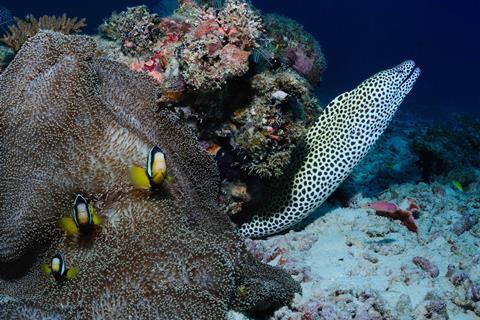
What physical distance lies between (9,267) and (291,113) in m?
3.46

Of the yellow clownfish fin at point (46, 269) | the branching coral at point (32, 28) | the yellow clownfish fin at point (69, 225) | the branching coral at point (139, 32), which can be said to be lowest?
the yellow clownfish fin at point (46, 269)

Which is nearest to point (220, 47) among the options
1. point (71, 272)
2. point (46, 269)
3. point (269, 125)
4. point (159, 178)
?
point (269, 125)

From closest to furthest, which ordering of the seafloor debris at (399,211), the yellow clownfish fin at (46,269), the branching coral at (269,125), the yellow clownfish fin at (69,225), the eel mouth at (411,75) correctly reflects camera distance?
the yellow clownfish fin at (69,225), the yellow clownfish fin at (46,269), the branching coral at (269,125), the seafloor debris at (399,211), the eel mouth at (411,75)

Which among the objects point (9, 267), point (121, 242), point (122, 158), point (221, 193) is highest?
point (122, 158)

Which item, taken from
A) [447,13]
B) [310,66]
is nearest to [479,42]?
[447,13]

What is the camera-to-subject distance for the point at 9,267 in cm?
414

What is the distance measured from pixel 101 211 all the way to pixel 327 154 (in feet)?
10.3

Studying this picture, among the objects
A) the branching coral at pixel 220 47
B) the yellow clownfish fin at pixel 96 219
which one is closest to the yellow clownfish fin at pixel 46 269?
the yellow clownfish fin at pixel 96 219

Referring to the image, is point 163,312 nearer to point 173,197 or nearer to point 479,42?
point 173,197

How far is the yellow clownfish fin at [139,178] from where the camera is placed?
3592 mm

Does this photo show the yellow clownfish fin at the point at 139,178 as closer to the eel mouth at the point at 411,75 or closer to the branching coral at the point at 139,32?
the branching coral at the point at 139,32

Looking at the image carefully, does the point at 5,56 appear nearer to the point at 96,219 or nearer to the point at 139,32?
the point at 139,32

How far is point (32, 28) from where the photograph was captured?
6.73m

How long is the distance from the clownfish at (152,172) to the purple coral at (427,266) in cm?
327
